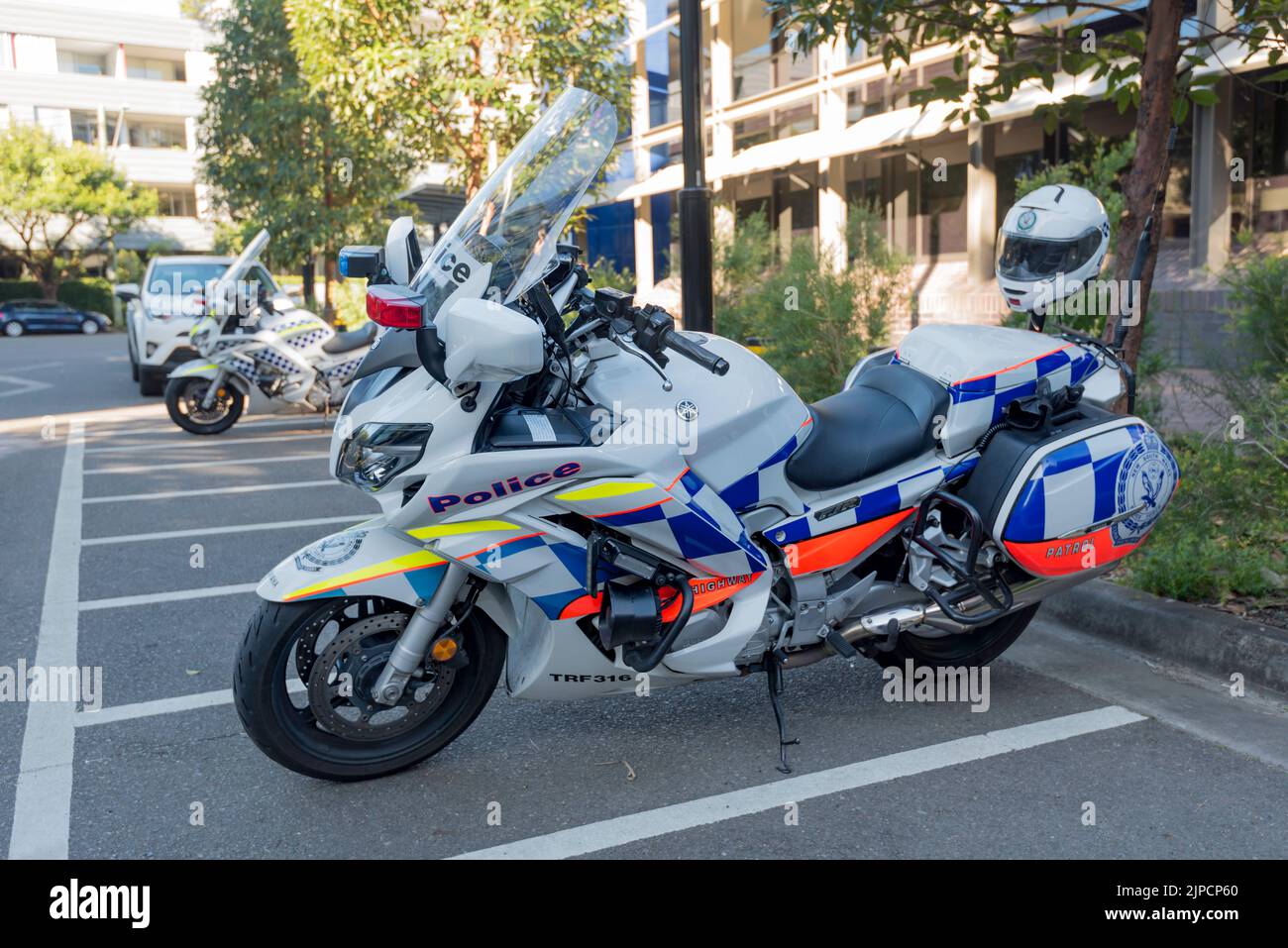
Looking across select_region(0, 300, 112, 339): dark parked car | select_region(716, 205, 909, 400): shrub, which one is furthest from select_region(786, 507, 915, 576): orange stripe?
select_region(0, 300, 112, 339): dark parked car

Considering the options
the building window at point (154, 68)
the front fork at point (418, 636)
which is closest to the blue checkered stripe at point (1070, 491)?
the front fork at point (418, 636)

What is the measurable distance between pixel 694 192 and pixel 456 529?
440 centimetres

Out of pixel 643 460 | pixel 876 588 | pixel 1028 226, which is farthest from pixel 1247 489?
pixel 643 460

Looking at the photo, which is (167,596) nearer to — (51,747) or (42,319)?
(51,747)

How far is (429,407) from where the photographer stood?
124 inches

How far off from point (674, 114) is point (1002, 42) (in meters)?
23.7

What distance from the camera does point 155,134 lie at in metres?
58.4

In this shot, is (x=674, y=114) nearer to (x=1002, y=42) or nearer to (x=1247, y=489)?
(x=1002, y=42)

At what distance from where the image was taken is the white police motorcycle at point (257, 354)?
34.8ft

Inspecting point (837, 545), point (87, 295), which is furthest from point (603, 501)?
point (87, 295)

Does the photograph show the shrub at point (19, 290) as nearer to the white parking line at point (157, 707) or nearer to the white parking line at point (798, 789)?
the white parking line at point (157, 707)

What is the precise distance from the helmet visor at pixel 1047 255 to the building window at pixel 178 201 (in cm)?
6041

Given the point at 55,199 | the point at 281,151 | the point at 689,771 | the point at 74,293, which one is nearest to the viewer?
the point at 689,771

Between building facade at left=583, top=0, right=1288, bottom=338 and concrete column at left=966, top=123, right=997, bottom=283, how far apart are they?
24 millimetres
